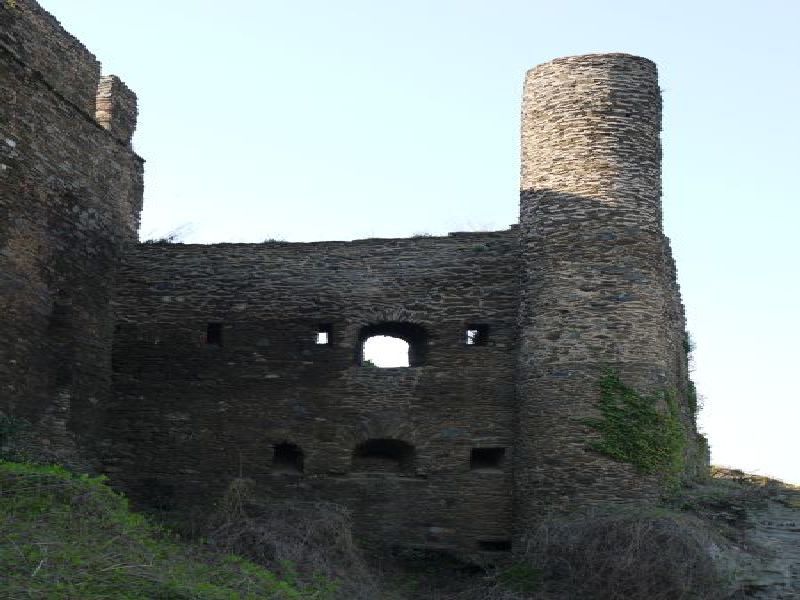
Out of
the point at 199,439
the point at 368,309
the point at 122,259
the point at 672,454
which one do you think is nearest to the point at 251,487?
the point at 199,439

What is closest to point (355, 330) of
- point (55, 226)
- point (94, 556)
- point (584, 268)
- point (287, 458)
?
point (287, 458)

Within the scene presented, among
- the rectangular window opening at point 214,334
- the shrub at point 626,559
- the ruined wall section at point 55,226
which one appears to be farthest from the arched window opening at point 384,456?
the ruined wall section at point 55,226

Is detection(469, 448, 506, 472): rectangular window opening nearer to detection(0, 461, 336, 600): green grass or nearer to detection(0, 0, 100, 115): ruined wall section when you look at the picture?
detection(0, 461, 336, 600): green grass

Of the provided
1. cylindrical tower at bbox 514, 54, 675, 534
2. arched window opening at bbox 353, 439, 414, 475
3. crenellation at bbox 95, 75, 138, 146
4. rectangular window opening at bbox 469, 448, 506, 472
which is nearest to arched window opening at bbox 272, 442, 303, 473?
arched window opening at bbox 353, 439, 414, 475

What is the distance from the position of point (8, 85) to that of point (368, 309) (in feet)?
18.4

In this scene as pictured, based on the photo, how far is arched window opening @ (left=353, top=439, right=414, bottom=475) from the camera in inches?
622

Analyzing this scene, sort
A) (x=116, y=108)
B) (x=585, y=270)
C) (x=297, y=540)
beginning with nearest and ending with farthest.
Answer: (x=297, y=540), (x=585, y=270), (x=116, y=108)

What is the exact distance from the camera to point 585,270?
15188 mm

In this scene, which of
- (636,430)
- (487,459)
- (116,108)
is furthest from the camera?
(116,108)

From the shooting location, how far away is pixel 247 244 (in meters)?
17.1

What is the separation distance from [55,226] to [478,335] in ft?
19.5

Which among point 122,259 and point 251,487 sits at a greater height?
point 122,259

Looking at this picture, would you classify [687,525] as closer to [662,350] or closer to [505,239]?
[662,350]

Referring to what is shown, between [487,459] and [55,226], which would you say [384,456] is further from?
[55,226]
